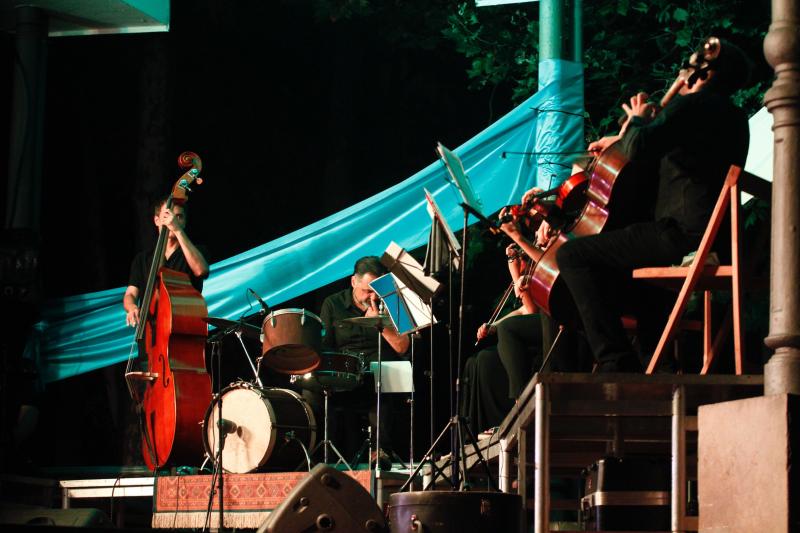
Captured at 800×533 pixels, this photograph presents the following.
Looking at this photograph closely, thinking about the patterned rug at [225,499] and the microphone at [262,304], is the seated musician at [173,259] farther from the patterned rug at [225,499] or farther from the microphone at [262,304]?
the patterned rug at [225,499]

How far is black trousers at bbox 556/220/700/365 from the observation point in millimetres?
4742

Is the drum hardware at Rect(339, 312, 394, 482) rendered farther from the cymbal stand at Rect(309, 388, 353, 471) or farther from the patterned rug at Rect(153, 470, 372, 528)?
the patterned rug at Rect(153, 470, 372, 528)

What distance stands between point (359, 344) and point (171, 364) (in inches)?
69.0

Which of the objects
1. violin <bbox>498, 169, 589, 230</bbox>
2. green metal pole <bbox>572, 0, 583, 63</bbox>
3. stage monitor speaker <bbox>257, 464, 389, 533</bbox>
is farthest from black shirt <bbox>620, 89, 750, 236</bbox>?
green metal pole <bbox>572, 0, 583, 63</bbox>

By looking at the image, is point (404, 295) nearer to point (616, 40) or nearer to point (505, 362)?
point (505, 362)

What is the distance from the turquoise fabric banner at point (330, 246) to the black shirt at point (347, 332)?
406 millimetres

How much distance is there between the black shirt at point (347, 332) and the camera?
28.7 ft

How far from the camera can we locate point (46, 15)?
6.29m

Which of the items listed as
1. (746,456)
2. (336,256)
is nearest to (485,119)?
(336,256)

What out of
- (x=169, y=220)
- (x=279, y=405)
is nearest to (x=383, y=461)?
(x=279, y=405)

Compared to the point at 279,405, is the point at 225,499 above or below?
below

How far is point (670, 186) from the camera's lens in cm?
495

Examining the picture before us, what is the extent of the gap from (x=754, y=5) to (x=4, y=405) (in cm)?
849

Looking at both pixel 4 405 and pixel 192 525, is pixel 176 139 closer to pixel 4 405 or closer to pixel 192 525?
pixel 192 525
